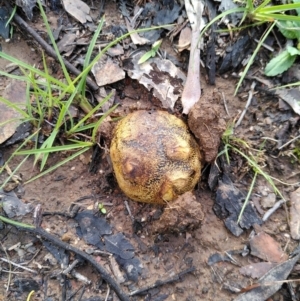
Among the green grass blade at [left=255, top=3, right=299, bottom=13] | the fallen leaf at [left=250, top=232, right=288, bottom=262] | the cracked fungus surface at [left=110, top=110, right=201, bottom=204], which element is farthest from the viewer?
the green grass blade at [left=255, top=3, right=299, bottom=13]

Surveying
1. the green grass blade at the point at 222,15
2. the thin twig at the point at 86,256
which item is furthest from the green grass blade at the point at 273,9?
the thin twig at the point at 86,256

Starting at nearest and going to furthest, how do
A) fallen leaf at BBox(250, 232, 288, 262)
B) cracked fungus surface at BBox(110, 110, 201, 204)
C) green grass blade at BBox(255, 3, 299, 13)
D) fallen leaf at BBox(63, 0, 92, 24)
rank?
1. cracked fungus surface at BBox(110, 110, 201, 204)
2. fallen leaf at BBox(250, 232, 288, 262)
3. green grass blade at BBox(255, 3, 299, 13)
4. fallen leaf at BBox(63, 0, 92, 24)

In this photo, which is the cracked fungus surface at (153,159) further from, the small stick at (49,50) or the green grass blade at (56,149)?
the small stick at (49,50)

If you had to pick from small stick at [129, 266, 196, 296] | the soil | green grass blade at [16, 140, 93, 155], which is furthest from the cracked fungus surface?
small stick at [129, 266, 196, 296]

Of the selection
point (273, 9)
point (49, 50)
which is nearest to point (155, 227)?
point (49, 50)

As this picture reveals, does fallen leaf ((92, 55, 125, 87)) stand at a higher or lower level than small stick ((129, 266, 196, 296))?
higher

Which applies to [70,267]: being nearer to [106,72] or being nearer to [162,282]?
[162,282]

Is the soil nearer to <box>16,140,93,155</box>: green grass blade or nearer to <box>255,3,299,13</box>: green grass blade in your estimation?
<box>16,140,93,155</box>: green grass blade
